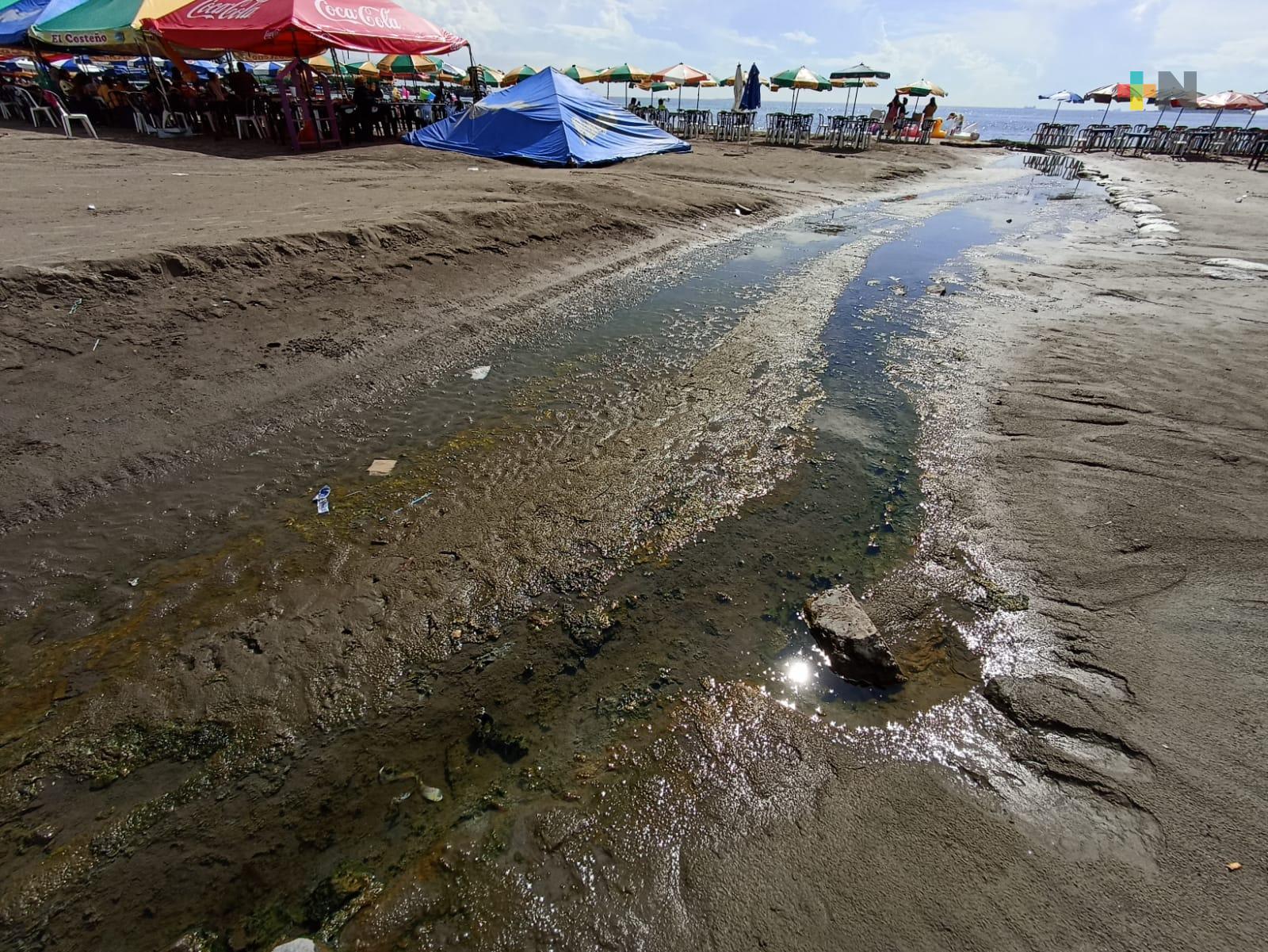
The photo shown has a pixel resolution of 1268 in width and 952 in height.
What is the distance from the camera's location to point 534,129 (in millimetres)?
14234

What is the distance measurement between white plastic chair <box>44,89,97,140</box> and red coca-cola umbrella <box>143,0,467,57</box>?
3.17 metres

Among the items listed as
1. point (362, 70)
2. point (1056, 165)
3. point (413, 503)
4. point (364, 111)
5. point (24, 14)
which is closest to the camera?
point (413, 503)

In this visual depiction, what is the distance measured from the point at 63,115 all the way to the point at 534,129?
39.4 ft

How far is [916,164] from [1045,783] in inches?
985

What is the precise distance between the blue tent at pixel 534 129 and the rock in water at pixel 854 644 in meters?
14.4

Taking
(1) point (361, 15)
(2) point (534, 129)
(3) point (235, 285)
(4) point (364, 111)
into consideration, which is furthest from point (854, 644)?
(4) point (364, 111)

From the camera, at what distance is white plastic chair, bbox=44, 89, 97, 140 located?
13758 millimetres

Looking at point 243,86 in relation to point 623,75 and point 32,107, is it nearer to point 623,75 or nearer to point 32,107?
point 32,107

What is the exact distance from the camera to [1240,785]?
6.93 ft

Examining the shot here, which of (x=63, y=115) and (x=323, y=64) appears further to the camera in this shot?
(x=323, y=64)

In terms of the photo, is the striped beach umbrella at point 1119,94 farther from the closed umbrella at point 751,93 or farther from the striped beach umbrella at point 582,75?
the striped beach umbrella at point 582,75

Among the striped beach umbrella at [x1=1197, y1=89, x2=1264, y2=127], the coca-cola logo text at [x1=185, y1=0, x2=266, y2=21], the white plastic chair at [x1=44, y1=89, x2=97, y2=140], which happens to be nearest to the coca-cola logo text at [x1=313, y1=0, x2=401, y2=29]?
the coca-cola logo text at [x1=185, y1=0, x2=266, y2=21]

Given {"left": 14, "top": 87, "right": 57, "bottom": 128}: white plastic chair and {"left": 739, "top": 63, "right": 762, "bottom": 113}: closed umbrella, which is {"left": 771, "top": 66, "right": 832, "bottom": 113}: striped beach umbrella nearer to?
{"left": 739, "top": 63, "right": 762, "bottom": 113}: closed umbrella

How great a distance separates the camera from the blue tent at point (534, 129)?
14.1 m
